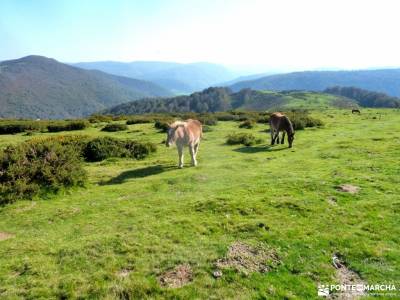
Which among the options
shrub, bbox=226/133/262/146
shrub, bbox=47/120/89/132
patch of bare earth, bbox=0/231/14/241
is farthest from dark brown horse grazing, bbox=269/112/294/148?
shrub, bbox=47/120/89/132

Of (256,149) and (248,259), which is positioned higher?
(248,259)

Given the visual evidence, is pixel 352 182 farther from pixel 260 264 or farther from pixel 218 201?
pixel 260 264

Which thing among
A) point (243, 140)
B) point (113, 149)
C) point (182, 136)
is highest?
point (182, 136)

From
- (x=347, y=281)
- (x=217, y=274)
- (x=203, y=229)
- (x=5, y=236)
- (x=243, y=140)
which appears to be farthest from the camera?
(x=243, y=140)

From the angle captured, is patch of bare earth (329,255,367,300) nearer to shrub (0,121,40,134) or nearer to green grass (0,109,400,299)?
green grass (0,109,400,299)

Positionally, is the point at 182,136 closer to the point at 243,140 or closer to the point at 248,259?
the point at 243,140

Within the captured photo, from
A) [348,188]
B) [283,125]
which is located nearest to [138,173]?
Result: [348,188]

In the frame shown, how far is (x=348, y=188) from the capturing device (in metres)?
12.2

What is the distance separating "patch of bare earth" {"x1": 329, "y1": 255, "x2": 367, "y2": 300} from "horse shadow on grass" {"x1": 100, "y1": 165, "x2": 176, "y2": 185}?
9681mm

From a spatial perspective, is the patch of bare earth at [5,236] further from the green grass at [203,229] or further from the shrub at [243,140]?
the shrub at [243,140]

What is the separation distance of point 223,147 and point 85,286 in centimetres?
1566

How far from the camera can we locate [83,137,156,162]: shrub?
19.1 metres

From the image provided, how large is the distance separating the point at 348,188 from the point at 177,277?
7.83m

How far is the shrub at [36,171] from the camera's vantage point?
41.7 feet
